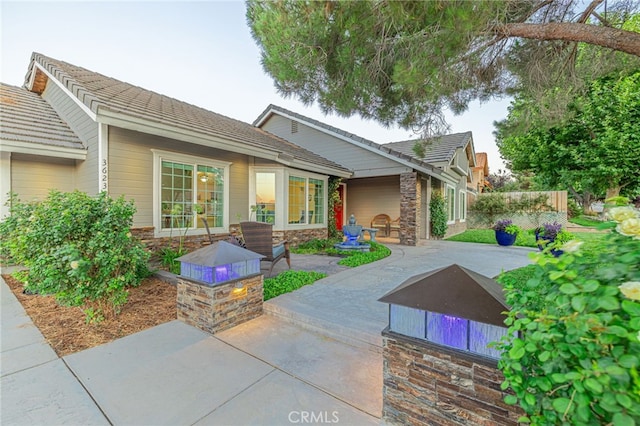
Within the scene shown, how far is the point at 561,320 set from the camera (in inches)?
40.3

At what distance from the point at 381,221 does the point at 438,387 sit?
11.8 m

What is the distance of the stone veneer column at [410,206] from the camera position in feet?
33.0

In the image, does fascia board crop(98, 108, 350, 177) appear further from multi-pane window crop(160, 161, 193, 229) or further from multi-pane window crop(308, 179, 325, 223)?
multi-pane window crop(308, 179, 325, 223)

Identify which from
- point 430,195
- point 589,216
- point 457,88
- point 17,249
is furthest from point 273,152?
point 589,216

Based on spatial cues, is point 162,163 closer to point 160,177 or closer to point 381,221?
point 160,177

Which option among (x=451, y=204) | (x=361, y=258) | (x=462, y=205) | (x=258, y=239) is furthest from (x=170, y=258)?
(x=462, y=205)

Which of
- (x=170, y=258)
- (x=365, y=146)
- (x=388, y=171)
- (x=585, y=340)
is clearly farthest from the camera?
(x=365, y=146)

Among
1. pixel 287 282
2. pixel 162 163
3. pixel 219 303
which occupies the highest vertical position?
pixel 162 163

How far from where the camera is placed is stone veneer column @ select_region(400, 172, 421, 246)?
1007cm

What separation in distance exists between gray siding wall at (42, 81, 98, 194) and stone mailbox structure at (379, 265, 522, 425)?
21.6 ft

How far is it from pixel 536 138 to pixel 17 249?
22.6m

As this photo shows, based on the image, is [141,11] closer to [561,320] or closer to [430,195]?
[561,320]

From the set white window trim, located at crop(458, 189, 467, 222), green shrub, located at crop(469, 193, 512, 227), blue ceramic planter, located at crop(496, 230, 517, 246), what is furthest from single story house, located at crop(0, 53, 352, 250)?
green shrub, located at crop(469, 193, 512, 227)

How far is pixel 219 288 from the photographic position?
3.48 metres
